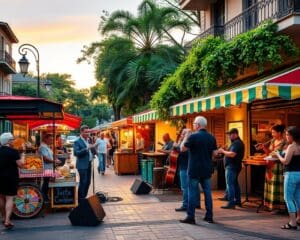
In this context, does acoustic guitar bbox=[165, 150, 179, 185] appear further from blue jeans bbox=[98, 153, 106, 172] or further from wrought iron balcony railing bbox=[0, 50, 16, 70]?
wrought iron balcony railing bbox=[0, 50, 16, 70]

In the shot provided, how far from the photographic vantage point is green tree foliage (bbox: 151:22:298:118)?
1124 cm

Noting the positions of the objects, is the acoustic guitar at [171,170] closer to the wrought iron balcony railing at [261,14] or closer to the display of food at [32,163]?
the display of food at [32,163]

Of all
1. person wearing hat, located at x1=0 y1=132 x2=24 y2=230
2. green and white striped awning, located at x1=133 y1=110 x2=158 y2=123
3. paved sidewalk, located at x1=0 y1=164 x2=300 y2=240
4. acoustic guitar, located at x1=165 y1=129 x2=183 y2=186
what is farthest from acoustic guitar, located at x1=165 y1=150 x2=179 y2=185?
person wearing hat, located at x1=0 y1=132 x2=24 y2=230

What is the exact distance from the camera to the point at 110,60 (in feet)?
97.8

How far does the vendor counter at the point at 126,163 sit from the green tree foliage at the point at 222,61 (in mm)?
4111

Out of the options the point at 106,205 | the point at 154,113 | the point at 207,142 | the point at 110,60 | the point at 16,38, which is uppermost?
the point at 16,38

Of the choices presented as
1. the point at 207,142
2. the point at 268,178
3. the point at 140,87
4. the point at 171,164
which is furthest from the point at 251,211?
the point at 140,87

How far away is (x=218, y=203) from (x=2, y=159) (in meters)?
5.04

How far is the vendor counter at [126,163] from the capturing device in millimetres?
19719

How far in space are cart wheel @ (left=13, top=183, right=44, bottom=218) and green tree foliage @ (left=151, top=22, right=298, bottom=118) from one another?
5.87 meters

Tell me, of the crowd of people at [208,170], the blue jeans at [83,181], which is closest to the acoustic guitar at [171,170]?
the crowd of people at [208,170]

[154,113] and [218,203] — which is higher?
[154,113]

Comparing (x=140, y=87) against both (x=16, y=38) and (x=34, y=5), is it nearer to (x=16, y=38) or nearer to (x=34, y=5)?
(x=34, y=5)

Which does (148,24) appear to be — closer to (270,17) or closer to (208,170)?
(270,17)
